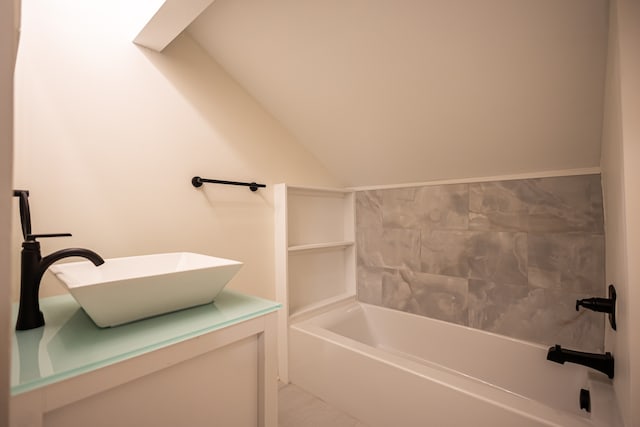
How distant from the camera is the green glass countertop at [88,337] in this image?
63 cm

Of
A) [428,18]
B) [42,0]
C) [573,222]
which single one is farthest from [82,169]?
[573,222]

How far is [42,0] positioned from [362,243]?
246cm

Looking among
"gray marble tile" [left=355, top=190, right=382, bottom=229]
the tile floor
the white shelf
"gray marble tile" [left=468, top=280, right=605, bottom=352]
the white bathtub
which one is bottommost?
the tile floor

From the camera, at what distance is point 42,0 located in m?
1.24

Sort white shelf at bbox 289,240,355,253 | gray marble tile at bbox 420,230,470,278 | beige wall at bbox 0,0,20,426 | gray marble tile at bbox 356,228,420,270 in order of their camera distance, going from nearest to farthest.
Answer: beige wall at bbox 0,0,20,426, gray marble tile at bbox 420,230,470,278, white shelf at bbox 289,240,355,253, gray marble tile at bbox 356,228,420,270

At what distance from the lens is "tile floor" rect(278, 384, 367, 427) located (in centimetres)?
159

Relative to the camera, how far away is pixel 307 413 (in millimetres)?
1671

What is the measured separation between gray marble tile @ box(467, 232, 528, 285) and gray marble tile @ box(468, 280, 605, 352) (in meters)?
Result: 0.06

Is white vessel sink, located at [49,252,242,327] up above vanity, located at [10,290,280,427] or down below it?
above

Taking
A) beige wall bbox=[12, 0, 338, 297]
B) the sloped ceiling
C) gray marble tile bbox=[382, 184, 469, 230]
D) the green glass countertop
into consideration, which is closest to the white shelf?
beige wall bbox=[12, 0, 338, 297]

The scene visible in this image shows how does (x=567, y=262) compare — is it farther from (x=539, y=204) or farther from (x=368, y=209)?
(x=368, y=209)

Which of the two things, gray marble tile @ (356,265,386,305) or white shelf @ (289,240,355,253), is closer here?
white shelf @ (289,240,355,253)

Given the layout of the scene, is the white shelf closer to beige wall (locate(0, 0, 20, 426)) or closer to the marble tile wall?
Result: the marble tile wall

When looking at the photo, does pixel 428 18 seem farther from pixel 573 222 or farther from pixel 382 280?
pixel 382 280
